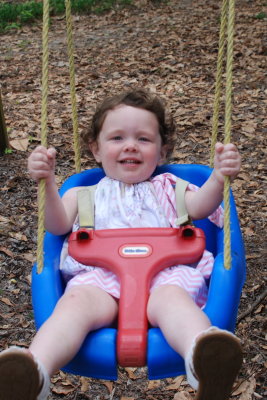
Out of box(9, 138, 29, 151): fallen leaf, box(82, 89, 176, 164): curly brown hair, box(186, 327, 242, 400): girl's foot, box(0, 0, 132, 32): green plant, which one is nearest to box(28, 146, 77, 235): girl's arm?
box(82, 89, 176, 164): curly brown hair

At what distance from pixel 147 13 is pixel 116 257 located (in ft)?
23.9

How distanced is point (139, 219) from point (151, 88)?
3.84m

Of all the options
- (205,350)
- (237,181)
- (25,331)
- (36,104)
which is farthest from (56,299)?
(36,104)

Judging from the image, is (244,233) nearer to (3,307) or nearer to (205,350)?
(3,307)

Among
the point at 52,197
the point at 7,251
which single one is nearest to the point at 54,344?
the point at 52,197

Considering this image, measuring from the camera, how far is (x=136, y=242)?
1954 mm

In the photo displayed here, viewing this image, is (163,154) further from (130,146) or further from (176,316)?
Answer: (176,316)

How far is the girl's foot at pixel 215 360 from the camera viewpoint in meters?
1.36

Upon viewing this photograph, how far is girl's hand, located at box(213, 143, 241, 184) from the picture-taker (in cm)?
176

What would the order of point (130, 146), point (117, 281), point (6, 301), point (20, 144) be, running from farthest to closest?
1. point (20, 144)
2. point (6, 301)
3. point (130, 146)
4. point (117, 281)

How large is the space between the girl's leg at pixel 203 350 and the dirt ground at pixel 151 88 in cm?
105

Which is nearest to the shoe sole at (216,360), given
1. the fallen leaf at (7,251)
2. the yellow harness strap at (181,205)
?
the yellow harness strap at (181,205)

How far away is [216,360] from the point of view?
1.36 meters

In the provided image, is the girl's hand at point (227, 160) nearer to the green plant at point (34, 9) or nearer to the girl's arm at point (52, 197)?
the girl's arm at point (52, 197)
